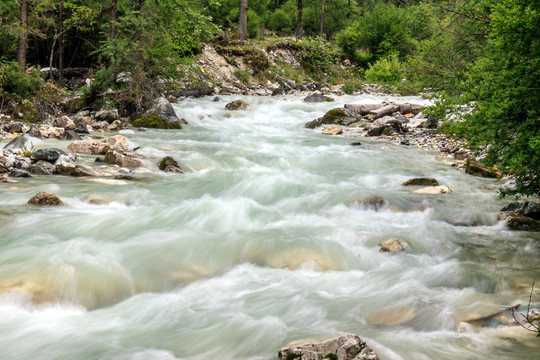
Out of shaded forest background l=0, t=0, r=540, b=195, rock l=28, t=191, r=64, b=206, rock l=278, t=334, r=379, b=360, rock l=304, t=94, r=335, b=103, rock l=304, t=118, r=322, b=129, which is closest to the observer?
rock l=278, t=334, r=379, b=360

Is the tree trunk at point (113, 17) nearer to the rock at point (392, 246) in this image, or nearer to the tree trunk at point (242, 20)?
the rock at point (392, 246)

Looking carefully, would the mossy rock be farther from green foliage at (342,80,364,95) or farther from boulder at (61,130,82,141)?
green foliage at (342,80,364,95)

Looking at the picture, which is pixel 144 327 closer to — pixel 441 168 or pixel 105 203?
pixel 105 203

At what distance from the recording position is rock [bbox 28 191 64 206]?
22.0 ft

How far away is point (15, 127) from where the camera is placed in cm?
1164

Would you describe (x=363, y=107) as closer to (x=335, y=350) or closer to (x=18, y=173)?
(x=18, y=173)

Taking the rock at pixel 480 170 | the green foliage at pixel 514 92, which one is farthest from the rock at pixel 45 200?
the rock at pixel 480 170

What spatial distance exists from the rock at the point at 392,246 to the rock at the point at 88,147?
7487 millimetres

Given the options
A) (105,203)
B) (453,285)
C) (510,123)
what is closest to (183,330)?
(453,285)

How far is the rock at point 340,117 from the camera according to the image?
18250mm

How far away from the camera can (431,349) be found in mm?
3527

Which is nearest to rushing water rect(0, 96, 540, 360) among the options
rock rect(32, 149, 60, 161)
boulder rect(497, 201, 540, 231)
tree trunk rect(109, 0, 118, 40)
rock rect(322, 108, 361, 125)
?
boulder rect(497, 201, 540, 231)

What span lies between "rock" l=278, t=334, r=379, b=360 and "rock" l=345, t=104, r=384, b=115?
1717cm

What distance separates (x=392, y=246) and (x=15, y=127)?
426 inches
